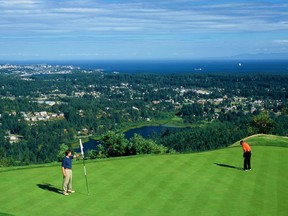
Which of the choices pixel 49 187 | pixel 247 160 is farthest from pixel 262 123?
pixel 49 187

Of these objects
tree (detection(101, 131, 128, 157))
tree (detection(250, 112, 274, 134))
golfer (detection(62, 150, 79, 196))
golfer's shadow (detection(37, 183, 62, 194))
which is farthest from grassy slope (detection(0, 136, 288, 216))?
tree (detection(250, 112, 274, 134))

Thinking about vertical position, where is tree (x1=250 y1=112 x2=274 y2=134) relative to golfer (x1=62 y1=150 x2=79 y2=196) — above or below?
below

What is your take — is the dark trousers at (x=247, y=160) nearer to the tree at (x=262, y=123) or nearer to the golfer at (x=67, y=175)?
the golfer at (x=67, y=175)

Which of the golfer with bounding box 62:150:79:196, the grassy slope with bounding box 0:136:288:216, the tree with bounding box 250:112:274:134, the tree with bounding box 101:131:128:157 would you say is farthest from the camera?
the tree with bounding box 250:112:274:134

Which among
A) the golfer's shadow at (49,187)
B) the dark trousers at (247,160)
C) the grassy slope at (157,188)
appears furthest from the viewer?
the dark trousers at (247,160)

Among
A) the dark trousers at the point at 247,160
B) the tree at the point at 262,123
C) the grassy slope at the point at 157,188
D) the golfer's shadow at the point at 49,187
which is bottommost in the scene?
the tree at the point at 262,123

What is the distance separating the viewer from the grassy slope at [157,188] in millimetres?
12500

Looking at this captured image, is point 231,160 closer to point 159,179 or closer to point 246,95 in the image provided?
point 159,179

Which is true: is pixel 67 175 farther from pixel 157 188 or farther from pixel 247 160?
pixel 247 160

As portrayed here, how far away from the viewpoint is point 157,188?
14.6m

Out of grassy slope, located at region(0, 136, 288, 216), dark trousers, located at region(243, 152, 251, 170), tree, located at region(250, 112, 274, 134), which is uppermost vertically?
dark trousers, located at region(243, 152, 251, 170)

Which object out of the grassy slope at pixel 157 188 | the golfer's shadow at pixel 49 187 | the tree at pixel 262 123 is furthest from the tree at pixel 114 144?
the tree at pixel 262 123

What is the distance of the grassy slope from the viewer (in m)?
12.5

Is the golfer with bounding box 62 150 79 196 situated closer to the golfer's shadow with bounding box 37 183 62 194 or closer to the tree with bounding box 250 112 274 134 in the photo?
the golfer's shadow with bounding box 37 183 62 194
